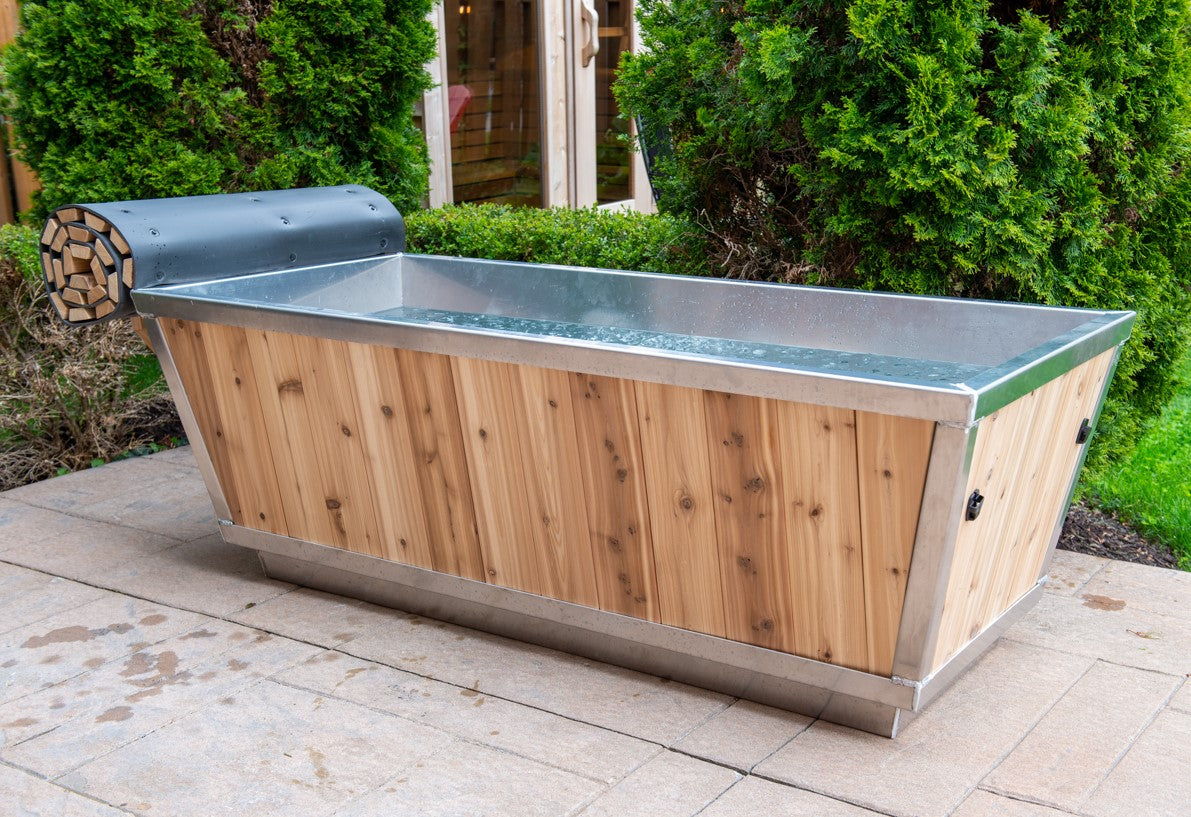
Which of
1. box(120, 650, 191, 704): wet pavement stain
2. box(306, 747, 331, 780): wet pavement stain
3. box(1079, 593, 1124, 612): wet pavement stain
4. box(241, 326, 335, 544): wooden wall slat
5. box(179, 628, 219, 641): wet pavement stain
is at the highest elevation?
box(241, 326, 335, 544): wooden wall slat

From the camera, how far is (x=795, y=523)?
7.57 feet

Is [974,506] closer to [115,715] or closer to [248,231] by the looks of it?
[115,715]

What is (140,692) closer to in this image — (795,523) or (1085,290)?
(795,523)

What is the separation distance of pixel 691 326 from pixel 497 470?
2.91 ft

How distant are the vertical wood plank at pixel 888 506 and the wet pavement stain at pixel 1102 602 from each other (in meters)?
1.16

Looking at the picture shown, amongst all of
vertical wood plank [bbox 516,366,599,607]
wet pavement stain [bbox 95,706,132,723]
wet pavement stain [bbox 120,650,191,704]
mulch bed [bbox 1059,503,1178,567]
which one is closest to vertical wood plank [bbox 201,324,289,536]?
wet pavement stain [bbox 120,650,191,704]

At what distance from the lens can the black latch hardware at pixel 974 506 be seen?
218 centimetres

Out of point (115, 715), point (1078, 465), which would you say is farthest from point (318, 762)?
point (1078, 465)

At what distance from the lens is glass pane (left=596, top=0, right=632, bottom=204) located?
351 inches

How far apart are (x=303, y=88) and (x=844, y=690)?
12.3 ft

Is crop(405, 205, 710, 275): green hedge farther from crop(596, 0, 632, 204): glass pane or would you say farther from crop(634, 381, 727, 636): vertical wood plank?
crop(596, 0, 632, 204): glass pane

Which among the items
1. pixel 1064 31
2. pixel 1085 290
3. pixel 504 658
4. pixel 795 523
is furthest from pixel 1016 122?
pixel 504 658

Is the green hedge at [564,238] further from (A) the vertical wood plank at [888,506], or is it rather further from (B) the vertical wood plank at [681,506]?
(A) the vertical wood plank at [888,506]

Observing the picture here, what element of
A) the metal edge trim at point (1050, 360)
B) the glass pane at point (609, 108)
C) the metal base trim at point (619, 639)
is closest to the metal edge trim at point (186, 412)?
the metal base trim at point (619, 639)
